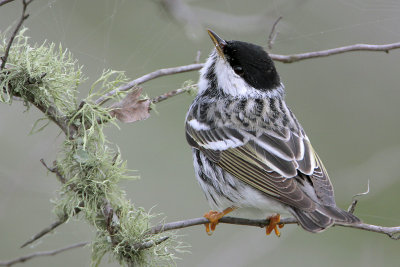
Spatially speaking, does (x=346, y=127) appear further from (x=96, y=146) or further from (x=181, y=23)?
(x=96, y=146)

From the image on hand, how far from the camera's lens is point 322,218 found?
3.60 metres

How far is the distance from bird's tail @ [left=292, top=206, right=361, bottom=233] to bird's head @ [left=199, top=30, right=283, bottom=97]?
1.39 meters

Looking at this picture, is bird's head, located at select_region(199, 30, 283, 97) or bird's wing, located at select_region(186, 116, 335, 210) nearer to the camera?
bird's wing, located at select_region(186, 116, 335, 210)

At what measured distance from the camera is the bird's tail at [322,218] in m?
3.47

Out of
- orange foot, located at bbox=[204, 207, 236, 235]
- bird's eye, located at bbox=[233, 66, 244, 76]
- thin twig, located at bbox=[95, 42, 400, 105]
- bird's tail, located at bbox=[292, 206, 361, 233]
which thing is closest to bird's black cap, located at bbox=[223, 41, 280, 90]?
bird's eye, located at bbox=[233, 66, 244, 76]

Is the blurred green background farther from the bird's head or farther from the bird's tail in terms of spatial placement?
the bird's tail

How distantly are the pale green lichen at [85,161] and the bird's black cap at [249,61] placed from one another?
1438mm

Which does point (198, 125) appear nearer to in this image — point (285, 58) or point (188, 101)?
point (285, 58)

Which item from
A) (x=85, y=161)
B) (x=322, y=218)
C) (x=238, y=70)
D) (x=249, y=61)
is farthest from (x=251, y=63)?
(x=85, y=161)

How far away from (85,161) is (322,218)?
1551 millimetres

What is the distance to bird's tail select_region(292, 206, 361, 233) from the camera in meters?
3.47

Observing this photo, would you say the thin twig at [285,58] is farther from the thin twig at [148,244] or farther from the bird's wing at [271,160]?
the thin twig at [148,244]

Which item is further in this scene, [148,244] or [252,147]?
[252,147]

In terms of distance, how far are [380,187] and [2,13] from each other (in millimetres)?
4405
